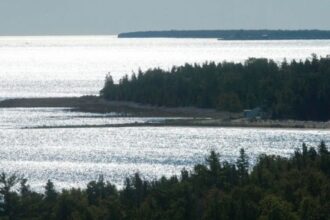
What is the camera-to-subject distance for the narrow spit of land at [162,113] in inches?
4417

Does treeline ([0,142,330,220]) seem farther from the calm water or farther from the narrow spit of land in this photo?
the narrow spit of land

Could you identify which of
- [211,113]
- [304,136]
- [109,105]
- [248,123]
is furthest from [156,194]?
[109,105]

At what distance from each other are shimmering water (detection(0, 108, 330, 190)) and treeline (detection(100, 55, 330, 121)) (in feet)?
31.7

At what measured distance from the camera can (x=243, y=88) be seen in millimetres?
129875

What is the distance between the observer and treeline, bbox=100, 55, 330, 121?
120125 mm

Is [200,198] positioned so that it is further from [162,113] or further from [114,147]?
[162,113]

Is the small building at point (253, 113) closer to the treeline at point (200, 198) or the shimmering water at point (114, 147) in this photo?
the shimmering water at point (114, 147)

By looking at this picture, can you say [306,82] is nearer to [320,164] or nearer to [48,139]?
[48,139]

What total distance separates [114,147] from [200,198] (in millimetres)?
42295

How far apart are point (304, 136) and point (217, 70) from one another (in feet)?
125

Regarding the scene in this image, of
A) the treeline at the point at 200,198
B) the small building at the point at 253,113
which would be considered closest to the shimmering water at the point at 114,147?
the small building at the point at 253,113

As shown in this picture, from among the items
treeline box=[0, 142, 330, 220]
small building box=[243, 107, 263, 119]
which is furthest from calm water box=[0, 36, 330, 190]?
treeline box=[0, 142, 330, 220]

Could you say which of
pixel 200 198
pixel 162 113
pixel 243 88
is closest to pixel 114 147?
pixel 162 113

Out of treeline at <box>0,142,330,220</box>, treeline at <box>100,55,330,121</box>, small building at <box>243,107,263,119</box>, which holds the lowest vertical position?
treeline at <box>0,142,330,220</box>
